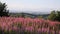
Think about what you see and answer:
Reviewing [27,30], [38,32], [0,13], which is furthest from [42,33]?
[0,13]

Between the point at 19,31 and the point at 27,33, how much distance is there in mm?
392

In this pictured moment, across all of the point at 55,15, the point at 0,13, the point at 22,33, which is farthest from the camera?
the point at 0,13

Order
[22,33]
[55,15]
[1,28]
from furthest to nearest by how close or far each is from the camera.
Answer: [55,15], [1,28], [22,33]

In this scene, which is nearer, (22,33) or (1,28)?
(22,33)

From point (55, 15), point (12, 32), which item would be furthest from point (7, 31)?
point (55, 15)

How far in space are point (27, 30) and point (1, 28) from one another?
880 mm

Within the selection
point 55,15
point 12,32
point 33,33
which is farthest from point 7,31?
point 55,15

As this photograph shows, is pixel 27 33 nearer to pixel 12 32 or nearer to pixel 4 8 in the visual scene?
pixel 12 32

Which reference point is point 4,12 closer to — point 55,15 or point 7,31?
point 55,15

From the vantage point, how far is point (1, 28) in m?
7.38

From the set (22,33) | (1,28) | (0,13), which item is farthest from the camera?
Result: (0,13)

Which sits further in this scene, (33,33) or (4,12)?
(4,12)

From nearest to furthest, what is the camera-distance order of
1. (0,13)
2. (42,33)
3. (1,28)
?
(42,33) → (1,28) → (0,13)

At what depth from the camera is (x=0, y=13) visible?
1923 cm
